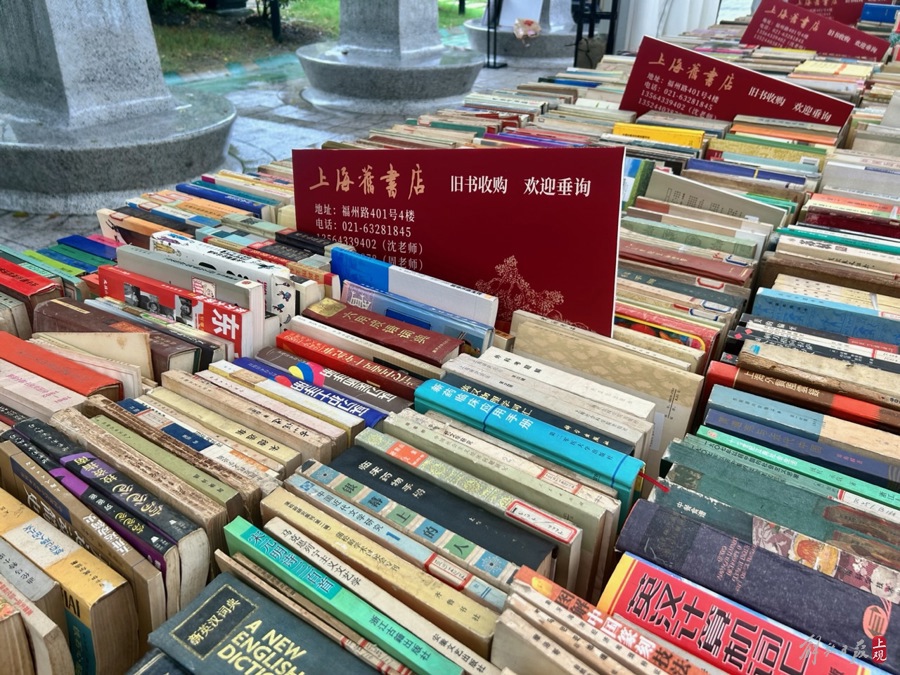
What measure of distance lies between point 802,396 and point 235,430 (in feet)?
3.91

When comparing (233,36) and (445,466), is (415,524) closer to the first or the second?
(445,466)

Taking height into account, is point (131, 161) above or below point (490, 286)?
below

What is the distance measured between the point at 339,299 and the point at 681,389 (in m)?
0.92

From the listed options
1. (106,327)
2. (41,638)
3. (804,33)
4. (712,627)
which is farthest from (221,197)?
(804,33)

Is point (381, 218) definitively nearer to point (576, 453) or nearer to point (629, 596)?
point (576, 453)

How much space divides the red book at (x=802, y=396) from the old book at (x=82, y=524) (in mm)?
1180

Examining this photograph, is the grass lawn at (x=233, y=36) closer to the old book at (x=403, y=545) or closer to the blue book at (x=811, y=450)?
the old book at (x=403, y=545)

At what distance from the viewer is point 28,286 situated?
5.77 ft

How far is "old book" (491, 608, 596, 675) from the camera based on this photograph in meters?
0.85

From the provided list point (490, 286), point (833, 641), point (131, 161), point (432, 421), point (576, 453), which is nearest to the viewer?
point (833, 641)

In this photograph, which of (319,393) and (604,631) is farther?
(319,393)

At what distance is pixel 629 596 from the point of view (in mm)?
942

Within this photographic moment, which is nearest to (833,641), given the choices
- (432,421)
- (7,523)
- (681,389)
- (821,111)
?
(681,389)

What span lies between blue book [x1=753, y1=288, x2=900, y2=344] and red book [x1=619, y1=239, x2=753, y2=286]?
11cm
